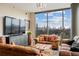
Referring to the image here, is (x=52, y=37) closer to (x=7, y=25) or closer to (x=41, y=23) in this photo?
(x=41, y=23)

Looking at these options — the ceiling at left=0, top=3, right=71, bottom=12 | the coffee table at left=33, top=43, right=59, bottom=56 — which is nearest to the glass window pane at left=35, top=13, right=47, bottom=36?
the ceiling at left=0, top=3, right=71, bottom=12

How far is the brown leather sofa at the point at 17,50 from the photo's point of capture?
2920mm

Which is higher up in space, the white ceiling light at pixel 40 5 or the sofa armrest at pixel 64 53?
the white ceiling light at pixel 40 5

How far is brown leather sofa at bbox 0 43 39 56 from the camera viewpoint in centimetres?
292

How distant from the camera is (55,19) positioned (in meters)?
3.20

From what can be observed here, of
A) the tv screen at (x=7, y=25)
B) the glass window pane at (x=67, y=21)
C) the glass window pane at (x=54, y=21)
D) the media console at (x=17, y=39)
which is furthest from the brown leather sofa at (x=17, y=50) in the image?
the glass window pane at (x=67, y=21)

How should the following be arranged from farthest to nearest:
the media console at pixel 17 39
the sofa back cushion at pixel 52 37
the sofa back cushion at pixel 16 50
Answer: the sofa back cushion at pixel 52 37
the media console at pixel 17 39
the sofa back cushion at pixel 16 50

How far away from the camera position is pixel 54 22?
126 inches

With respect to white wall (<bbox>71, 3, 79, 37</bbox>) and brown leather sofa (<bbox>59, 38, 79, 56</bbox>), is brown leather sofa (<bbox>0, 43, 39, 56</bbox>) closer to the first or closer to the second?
brown leather sofa (<bbox>59, 38, 79, 56</bbox>)

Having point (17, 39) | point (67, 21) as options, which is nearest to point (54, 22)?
point (67, 21)

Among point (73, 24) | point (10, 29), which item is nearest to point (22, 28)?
point (10, 29)

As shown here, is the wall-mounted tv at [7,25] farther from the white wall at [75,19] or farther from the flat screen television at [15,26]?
the white wall at [75,19]

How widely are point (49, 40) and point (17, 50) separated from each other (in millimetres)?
733

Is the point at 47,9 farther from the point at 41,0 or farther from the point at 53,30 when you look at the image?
the point at 53,30
